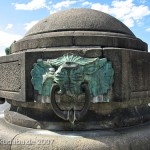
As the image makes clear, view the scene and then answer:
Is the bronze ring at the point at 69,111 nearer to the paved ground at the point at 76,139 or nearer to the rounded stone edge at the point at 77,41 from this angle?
the paved ground at the point at 76,139

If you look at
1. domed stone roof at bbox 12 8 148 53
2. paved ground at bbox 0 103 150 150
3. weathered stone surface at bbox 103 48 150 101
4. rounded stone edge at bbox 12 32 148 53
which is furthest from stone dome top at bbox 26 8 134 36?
paved ground at bbox 0 103 150 150

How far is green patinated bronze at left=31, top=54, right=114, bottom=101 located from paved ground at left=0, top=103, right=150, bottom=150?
606 millimetres

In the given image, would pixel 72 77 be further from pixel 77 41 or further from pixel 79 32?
pixel 79 32

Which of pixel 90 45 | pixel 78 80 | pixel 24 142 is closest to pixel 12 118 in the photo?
pixel 24 142

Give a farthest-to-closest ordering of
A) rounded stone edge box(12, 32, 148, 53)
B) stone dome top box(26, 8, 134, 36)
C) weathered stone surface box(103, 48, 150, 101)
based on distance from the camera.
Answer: stone dome top box(26, 8, 134, 36)
rounded stone edge box(12, 32, 148, 53)
weathered stone surface box(103, 48, 150, 101)

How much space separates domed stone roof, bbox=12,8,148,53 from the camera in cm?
409

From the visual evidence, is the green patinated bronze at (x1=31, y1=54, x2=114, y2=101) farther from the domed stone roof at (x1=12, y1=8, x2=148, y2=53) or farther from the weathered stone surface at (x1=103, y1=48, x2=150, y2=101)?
the domed stone roof at (x1=12, y1=8, x2=148, y2=53)

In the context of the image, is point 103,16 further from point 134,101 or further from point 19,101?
point 19,101

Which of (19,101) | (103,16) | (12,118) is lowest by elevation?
(12,118)

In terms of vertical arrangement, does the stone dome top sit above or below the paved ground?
above

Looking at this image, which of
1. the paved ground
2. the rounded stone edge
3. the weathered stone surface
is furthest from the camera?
the rounded stone edge

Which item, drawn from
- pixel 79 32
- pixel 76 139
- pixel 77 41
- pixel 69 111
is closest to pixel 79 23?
pixel 79 32

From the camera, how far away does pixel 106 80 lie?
3572mm

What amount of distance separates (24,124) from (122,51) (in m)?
1.99
